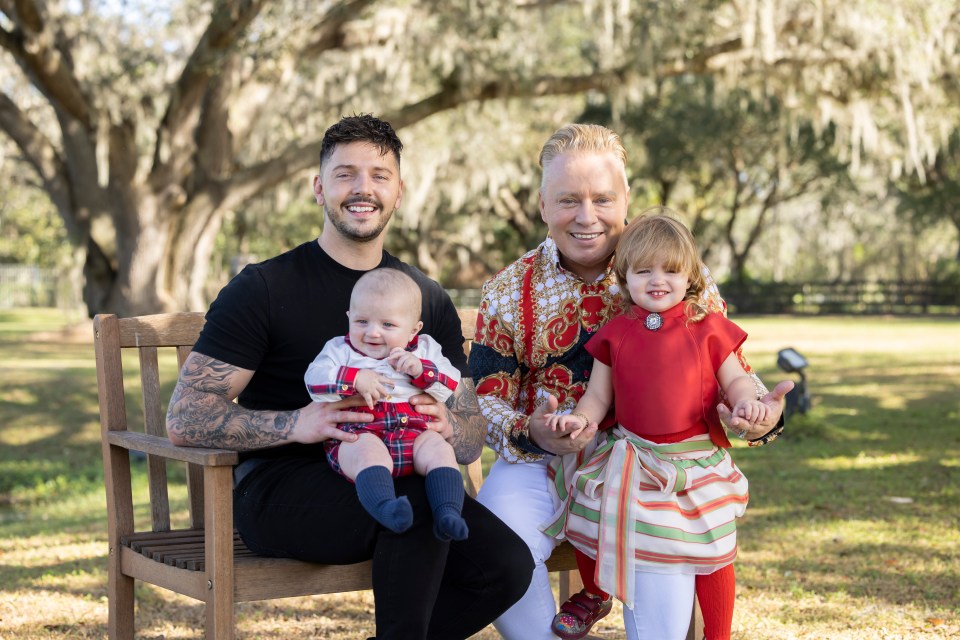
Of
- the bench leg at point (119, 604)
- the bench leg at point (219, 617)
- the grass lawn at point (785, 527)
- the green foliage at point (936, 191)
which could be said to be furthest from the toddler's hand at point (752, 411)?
the green foliage at point (936, 191)

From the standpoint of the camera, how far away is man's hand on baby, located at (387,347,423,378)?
2.98 metres

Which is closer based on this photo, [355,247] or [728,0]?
[355,247]

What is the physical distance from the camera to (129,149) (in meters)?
16.8

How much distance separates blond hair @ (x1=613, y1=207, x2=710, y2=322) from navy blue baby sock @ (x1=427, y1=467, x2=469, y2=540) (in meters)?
0.74

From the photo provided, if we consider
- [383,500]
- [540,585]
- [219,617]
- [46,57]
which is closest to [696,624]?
[540,585]

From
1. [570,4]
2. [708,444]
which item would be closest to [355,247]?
[708,444]

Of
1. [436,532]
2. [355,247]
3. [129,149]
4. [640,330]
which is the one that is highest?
[129,149]

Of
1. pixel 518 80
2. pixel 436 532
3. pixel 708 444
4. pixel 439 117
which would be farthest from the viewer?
pixel 439 117

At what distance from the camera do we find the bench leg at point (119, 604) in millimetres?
3346

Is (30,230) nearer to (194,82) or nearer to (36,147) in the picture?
(36,147)

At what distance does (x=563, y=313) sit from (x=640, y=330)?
0.37 m

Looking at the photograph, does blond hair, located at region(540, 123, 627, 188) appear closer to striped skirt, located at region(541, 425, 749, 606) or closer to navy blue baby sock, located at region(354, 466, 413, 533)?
striped skirt, located at region(541, 425, 749, 606)

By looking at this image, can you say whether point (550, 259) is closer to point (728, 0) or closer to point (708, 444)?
point (708, 444)

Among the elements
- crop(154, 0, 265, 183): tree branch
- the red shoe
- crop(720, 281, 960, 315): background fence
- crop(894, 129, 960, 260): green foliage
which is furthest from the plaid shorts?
crop(720, 281, 960, 315): background fence
